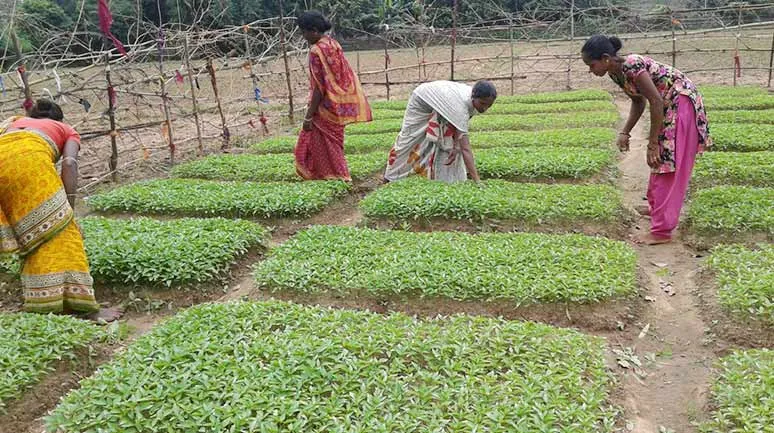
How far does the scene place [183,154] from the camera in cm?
1152

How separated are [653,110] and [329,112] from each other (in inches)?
154

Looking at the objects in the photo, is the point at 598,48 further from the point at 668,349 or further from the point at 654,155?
the point at 668,349

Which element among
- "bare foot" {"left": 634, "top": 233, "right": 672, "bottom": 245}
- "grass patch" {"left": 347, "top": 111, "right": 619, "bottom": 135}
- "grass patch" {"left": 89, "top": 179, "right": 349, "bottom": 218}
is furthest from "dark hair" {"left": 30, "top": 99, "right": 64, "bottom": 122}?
"grass patch" {"left": 347, "top": 111, "right": 619, "bottom": 135}

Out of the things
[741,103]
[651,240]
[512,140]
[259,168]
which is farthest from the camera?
[741,103]

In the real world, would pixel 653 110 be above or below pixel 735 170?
above

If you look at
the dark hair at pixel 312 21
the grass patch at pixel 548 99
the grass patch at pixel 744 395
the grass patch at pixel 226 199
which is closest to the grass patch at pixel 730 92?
the grass patch at pixel 548 99

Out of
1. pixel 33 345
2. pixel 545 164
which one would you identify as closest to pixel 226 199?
pixel 33 345

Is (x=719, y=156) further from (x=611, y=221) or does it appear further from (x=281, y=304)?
(x=281, y=304)

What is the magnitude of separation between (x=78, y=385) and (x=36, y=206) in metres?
1.47

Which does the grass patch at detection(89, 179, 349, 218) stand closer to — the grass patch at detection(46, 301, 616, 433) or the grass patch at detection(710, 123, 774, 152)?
the grass patch at detection(46, 301, 616, 433)

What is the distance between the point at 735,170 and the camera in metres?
7.58

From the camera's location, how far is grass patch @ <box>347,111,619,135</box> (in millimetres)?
11656

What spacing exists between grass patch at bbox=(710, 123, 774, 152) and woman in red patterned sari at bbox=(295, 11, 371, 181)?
17.9 feet

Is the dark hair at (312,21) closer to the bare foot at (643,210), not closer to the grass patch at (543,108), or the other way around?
the bare foot at (643,210)
